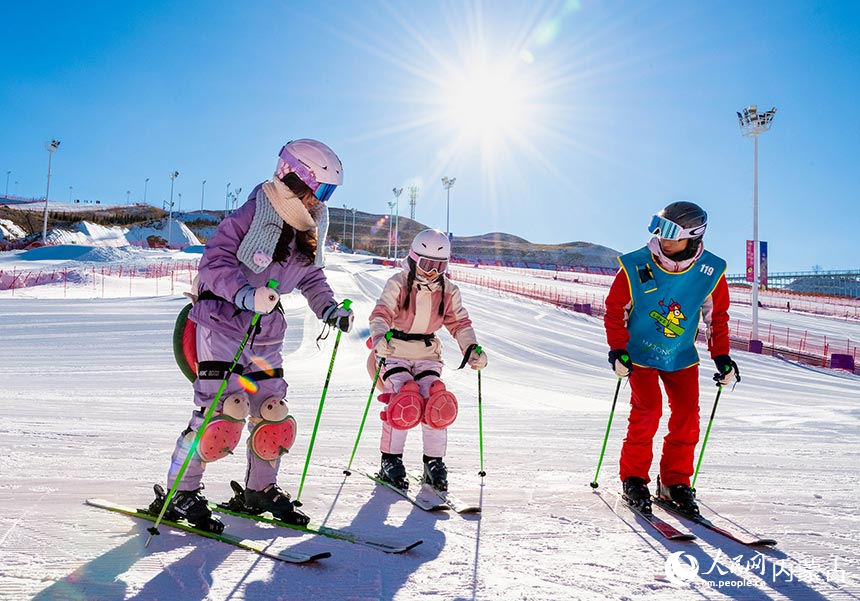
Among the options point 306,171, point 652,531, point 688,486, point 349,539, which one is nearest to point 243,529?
point 349,539

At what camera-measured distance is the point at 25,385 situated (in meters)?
7.72

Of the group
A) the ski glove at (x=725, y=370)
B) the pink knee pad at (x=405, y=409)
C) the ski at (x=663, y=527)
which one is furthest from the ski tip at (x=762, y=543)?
the pink knee pad at (x=405, y=409)

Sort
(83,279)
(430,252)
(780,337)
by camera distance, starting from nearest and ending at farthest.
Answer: (430,252) < (83,279) < (780,337)

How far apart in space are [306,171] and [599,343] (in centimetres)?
1838

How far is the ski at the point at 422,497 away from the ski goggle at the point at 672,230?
6.98 ft

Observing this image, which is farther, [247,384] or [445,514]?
[445,514]

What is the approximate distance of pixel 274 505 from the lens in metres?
3.04

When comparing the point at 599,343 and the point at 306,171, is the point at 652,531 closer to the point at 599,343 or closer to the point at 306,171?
the point at 306,171

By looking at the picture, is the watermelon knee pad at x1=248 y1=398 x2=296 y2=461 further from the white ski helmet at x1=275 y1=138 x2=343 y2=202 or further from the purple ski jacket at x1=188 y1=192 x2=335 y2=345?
the white ski helmet at x1=275 y1=138 x2=343 y2=202

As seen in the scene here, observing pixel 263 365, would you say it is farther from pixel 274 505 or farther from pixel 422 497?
pixel 422 497

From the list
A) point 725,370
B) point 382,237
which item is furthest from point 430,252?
point 382,237

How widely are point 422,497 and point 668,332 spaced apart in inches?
72.8

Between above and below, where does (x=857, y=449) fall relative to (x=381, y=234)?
below

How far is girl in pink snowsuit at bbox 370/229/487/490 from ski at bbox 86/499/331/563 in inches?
55.6
